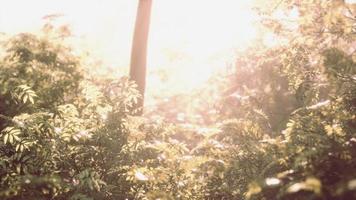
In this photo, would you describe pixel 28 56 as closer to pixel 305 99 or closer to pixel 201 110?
pixel 305 99

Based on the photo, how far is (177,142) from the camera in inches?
242

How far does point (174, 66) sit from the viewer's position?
1703 centimetres

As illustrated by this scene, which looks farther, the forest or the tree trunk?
the tree trunk

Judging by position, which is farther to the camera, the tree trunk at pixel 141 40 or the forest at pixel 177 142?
the tree trunk at pixel 141 40

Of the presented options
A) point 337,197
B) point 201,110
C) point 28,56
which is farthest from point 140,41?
point 337,197

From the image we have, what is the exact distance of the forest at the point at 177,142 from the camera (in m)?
3.97

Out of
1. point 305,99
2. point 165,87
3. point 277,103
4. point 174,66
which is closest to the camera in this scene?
point 305,99

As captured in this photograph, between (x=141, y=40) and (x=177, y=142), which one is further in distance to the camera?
(x=141, y=40)

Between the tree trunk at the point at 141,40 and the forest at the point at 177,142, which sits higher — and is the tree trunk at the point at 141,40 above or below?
above

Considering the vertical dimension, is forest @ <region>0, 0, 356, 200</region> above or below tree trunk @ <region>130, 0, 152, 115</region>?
below

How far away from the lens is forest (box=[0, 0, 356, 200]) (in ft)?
13.0

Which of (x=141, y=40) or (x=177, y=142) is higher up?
(x=141, y=40)

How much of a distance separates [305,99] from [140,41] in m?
4.78

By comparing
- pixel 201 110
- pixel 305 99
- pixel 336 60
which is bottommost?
pixel 201 110
